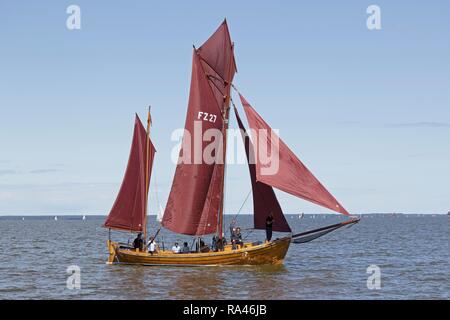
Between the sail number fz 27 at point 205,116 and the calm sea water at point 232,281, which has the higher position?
the sail number fz 27 at point 205,116

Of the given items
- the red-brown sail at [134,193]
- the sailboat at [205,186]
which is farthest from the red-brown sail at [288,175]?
the red-brown sail at [134,193]

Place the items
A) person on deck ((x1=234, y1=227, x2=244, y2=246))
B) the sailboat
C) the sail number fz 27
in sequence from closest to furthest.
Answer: the sailboat, person on deck ((x1=234, y1=227, x2=244, y2=246)), the sail number fz 27

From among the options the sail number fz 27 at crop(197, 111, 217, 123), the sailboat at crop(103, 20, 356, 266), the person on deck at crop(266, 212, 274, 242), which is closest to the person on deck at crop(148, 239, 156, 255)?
the sailboat at crop(103, 20, 356, 266)

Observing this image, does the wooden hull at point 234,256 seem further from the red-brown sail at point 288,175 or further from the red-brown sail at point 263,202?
the red-brown sail at point 288,175

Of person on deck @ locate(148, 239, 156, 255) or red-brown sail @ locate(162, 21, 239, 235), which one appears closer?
red-brown sail @ locate(162, 21, 239, 235)

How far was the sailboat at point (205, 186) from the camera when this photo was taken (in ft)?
133

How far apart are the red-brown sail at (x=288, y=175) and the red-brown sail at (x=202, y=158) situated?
3.46 metres

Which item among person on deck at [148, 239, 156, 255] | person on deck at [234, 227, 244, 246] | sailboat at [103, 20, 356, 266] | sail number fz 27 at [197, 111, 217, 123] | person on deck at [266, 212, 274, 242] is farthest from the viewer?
person on deck at [148, 239, 156, 255]

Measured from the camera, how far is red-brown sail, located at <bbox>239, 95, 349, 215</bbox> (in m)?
36.9

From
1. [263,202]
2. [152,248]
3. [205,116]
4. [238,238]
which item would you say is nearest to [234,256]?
[238,238]

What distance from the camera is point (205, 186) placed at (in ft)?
138

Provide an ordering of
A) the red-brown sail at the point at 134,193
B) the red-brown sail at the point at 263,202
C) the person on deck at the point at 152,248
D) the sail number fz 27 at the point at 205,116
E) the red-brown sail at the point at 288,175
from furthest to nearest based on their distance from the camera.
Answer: the red-brown sail at the point at 134,193 → the person on deck at the point at 152,248 → the sail number fz 27 at the point at 205,116 → the red-brown sail at the point at 263,202 → the red-brown sail at the point at 288,175

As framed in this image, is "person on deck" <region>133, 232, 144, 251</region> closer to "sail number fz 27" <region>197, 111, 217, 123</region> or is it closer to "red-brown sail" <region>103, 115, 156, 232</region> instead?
"red-brown sail" <region>103, 115, 156, 232</region>
